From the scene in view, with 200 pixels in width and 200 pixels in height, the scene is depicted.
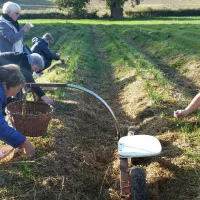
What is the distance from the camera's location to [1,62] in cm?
613

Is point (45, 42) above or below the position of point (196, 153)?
above

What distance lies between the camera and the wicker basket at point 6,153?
4.38 metres

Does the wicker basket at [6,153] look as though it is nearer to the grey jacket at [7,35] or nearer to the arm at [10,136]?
the arm at [10,136]

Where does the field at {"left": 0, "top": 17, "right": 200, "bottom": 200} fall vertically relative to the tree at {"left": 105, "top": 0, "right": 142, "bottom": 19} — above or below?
below

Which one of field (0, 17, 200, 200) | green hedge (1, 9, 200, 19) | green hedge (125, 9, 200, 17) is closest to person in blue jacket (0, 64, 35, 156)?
field (0, 17, 200, 200)

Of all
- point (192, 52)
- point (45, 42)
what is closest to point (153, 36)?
point (192, 52)

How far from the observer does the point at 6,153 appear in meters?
4.38

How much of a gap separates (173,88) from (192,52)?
514 cm

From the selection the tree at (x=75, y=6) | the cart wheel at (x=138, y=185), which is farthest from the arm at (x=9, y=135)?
the tree at (x=75, y=6)

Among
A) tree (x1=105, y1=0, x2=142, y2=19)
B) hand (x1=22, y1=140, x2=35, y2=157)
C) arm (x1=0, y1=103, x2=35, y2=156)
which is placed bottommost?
hand (x1=22, y1=140, x2=35, y2=157)

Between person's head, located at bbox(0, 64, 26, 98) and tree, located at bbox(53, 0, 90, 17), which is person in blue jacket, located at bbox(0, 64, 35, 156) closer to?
person's head, located at bbox(0, 64, 26, 98)

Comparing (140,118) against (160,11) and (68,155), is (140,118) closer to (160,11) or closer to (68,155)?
(68,155)

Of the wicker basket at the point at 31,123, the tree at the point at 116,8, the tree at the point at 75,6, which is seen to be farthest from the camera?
the tree at the point at 75,6

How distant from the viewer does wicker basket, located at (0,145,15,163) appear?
4375 millimetres
